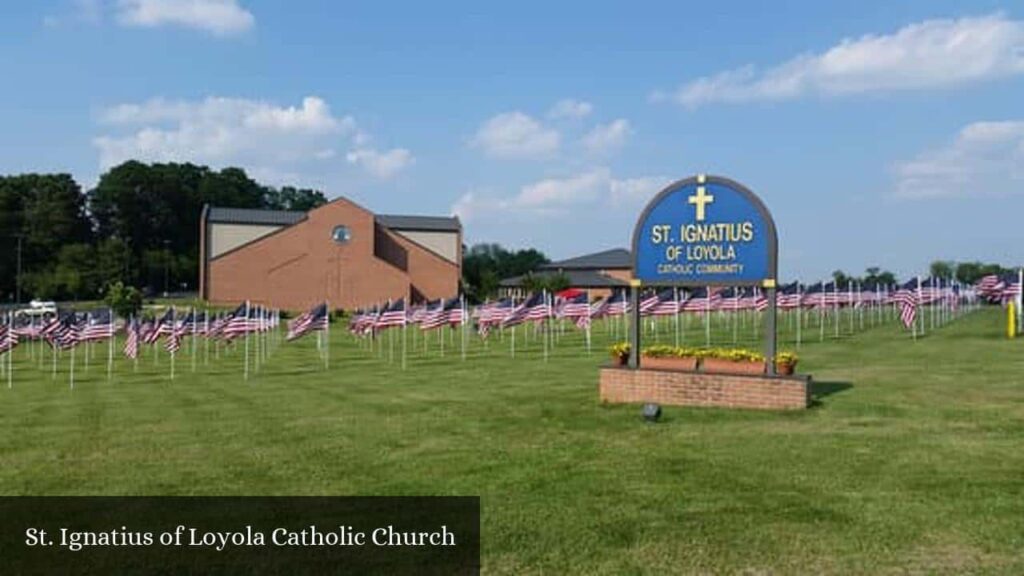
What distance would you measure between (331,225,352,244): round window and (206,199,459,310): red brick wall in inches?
16.6

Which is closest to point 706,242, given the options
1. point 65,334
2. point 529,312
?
point 529,312

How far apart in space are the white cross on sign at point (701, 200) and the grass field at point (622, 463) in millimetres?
3605

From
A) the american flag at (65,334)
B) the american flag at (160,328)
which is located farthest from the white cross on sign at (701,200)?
the american flag at (65,334)

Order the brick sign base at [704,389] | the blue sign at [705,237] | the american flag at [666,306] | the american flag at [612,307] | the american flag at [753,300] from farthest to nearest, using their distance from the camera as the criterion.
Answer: the american flag at [612,307], the american flag at [753,300], the american flag at [666,306], the blue sign at [705,237], the brick sign base at [704,389]

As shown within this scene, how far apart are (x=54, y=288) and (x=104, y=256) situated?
7602mm

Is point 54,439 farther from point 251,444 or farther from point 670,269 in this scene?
point 670,269

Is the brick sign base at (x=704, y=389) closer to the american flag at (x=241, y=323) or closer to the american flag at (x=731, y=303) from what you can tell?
the american flag at (x=241, y=323)

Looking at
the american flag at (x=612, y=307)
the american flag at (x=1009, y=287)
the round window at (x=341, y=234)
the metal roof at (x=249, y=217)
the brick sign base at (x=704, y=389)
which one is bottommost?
the brick sign base at (x=704, y=389)

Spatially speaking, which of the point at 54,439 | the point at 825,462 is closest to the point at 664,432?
the point at 825,462

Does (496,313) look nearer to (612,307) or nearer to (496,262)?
(612,307)

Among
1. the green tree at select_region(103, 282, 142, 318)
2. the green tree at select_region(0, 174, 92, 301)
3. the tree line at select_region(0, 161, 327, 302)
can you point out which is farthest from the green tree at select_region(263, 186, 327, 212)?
the green tree at select_region(103, 282, 142, 318)

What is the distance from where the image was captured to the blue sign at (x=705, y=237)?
15500mm

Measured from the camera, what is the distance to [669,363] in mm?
15695

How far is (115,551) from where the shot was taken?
762 centimetres
